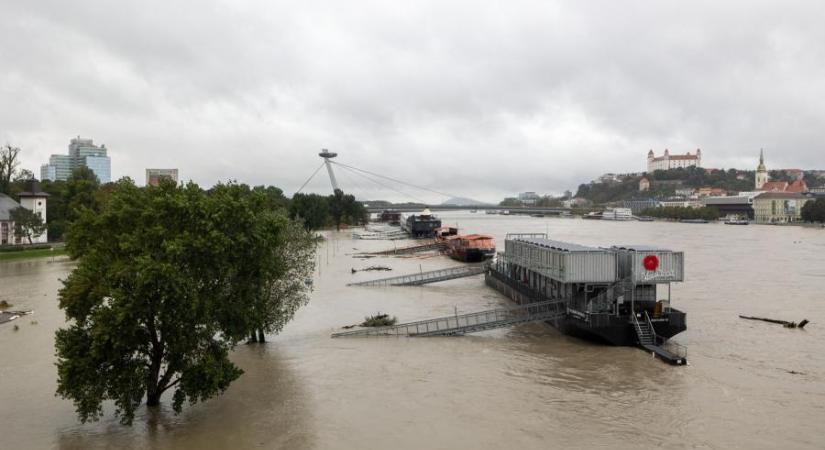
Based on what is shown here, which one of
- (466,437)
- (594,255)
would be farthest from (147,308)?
(594,255)

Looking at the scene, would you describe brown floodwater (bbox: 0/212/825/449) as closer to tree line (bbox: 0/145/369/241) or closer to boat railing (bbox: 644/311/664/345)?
boat railing (bbox: 644/311/664/345)

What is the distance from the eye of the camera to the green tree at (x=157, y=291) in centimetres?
1814

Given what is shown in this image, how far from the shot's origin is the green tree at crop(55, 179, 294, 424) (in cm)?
1814

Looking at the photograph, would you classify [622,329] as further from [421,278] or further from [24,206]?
[24,206]

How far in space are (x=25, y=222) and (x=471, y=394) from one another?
76276 millimetres

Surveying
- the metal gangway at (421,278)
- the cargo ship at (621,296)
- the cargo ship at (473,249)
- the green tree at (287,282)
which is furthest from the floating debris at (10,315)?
the cargo ship at (473,249)

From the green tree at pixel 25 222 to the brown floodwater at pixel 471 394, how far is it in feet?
159

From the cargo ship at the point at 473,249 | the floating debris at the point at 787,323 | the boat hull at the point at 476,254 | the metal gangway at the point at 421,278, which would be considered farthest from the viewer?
the cargo ship at the point at 473,249

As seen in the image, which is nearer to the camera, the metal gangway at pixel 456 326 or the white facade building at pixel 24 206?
the metal gangway at pixel 456 326

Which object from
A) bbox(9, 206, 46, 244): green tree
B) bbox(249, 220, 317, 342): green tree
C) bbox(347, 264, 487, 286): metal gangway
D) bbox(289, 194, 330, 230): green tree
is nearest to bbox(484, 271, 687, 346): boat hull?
bbox(249, 220, 317, 342): green tree

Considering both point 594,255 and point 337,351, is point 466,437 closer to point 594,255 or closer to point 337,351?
point 337,351

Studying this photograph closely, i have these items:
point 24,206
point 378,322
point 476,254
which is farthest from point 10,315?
point 24,206

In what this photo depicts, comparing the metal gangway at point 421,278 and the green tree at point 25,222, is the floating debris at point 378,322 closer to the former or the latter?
the metal gangway at point 421,278

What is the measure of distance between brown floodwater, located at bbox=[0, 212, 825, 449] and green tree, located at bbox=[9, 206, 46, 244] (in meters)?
48.5
